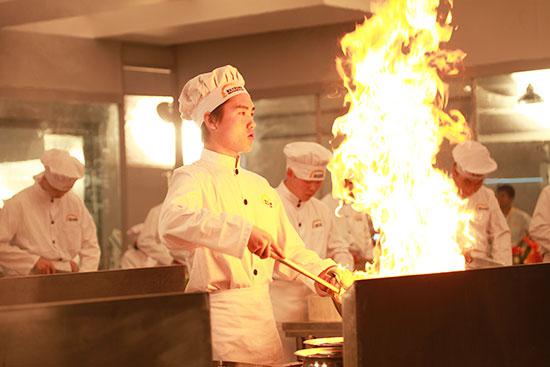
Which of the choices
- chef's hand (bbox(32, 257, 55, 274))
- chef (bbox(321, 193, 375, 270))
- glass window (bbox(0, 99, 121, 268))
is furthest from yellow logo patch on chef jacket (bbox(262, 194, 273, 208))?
glass window (bbox(0, 99, 121, 268))

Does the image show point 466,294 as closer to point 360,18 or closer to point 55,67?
point 360,18

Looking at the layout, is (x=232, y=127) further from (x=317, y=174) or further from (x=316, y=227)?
(x=316, y=227)

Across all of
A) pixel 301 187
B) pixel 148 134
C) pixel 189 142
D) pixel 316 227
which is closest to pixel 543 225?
pixel 316 227

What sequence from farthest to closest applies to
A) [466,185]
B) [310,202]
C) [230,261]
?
[466,185] → [310,202] → [230,261]

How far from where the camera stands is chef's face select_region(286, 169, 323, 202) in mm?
5727

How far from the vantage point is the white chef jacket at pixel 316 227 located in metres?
5.77

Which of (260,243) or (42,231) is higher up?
(42,231)

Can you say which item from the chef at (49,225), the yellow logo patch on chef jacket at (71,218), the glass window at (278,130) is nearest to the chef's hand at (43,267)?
the chef at (49,225)

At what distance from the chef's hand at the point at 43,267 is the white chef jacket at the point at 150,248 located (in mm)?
1705

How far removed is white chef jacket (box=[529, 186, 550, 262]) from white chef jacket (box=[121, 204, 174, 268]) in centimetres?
268

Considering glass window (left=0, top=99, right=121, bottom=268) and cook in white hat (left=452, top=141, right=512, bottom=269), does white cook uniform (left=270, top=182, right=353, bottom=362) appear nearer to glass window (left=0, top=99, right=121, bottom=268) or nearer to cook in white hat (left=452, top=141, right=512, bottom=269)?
cook in white hat (left=452, top=141, right=512, bottom=269)

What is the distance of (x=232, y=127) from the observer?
3.33 m

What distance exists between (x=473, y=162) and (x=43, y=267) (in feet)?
9.03

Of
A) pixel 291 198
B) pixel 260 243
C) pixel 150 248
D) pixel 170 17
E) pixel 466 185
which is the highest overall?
pixel 170 17
